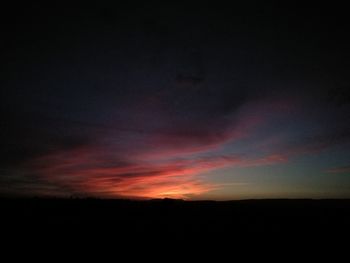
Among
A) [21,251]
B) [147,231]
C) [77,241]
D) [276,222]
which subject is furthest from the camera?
[276,222]

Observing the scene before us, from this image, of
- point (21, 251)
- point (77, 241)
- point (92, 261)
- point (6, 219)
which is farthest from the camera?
point (6, 219)

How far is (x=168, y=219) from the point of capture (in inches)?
826

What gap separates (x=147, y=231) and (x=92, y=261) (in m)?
5.59

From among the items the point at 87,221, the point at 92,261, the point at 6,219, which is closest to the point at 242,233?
the point at 92,261

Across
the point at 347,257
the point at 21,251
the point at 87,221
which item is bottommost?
the point at 347,257

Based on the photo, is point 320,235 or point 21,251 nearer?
point 21,251

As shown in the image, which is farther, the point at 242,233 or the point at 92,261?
the point at 242,233

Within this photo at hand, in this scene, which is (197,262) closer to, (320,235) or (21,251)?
(21,251)

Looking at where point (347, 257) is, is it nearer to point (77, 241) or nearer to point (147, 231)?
point (147, 231)

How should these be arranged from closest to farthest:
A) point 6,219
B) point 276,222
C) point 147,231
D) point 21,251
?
point 21,251 < point 147,231 < point 6,219 < point 276,222

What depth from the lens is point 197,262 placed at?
11.4 meters

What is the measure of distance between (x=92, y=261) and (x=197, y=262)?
5.40 metres

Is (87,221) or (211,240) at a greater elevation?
(87,221)

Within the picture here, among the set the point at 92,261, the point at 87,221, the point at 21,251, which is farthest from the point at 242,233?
the point at 21,251
